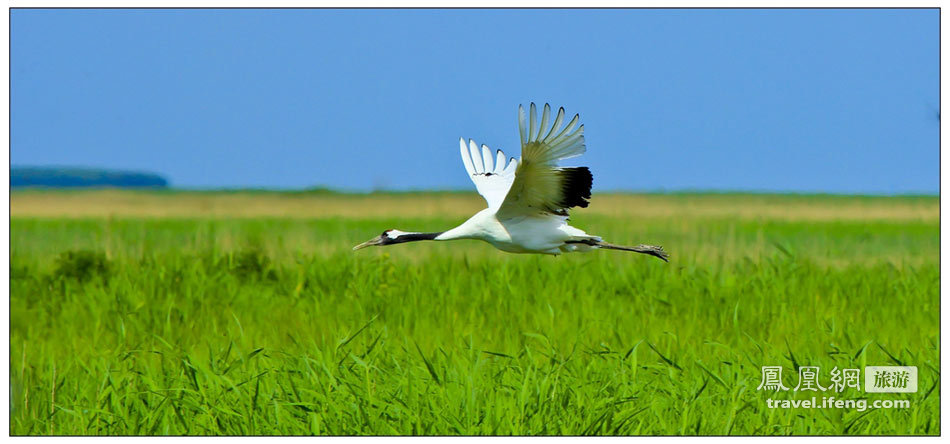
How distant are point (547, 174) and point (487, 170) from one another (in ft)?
5.48

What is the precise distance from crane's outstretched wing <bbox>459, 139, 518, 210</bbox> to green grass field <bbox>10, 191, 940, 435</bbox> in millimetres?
474

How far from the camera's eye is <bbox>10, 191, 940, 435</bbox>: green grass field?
511cm

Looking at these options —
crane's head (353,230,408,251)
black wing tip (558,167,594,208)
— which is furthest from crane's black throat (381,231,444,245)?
black wing tip (558,167,594,208)

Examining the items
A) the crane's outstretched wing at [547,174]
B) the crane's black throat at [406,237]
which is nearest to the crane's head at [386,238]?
the crane's black throat at [406,237]

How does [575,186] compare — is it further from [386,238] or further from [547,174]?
[386,238]

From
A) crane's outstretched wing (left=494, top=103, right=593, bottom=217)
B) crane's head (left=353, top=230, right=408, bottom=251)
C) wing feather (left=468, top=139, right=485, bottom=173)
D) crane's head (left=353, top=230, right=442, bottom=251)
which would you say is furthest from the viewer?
wing feather (left=468, top=139, right=485, bottom=173)

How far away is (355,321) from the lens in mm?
7367

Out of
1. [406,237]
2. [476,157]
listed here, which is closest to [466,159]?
[476,157]

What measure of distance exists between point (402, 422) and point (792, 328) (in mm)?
3121

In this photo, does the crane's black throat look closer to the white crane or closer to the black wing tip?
the white crane

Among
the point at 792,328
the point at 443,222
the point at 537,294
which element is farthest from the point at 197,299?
the point at 443,222

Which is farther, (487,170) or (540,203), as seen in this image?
(487,170)

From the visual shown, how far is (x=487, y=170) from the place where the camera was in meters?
6.59

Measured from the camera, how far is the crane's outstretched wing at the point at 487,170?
19.8 feet
